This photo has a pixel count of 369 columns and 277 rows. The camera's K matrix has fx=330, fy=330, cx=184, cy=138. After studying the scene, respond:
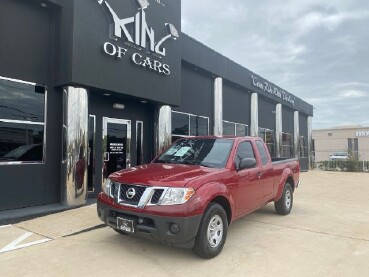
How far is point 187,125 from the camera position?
44.4ft

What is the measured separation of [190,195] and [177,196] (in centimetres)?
18

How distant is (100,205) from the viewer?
205 inches

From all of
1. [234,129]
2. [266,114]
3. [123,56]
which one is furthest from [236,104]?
[123,56]

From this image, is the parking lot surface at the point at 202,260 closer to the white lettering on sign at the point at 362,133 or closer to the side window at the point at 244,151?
the side window at the point at 244,151

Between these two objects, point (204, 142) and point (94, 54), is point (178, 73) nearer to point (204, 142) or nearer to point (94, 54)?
point (94, 54)

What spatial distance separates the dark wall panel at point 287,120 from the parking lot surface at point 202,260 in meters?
17.3

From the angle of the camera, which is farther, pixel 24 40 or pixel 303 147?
pixel 303 147

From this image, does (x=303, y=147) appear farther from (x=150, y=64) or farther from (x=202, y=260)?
(x=202, y=260)

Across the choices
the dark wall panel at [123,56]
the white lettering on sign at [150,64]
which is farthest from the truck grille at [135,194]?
the white lettering on sign at [150,64]

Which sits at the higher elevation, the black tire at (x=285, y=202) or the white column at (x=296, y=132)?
the white column at (x=296, y=132)

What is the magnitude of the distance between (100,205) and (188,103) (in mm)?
8928

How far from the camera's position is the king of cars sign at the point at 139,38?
9023 millimetres

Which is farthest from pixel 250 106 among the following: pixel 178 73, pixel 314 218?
pixel 314 218

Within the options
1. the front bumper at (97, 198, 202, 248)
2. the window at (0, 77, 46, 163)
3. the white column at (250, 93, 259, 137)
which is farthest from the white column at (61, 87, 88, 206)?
the white column at (250, 93, 259, 137)
